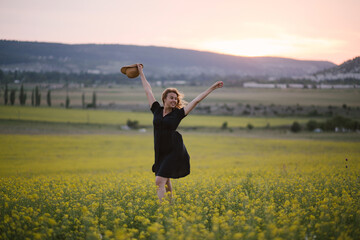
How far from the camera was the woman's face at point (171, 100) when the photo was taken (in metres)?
6.28

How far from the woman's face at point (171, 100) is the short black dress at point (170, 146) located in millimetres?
142

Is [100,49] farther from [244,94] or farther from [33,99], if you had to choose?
[33,99]

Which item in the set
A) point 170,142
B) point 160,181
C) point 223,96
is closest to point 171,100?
point 170,142

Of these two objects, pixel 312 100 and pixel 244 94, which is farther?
pixel 244 94

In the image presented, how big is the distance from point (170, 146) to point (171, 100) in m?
0.85

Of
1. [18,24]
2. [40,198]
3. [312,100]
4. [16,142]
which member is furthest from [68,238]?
[312,100]

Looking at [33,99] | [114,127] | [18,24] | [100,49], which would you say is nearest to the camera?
[18,24]

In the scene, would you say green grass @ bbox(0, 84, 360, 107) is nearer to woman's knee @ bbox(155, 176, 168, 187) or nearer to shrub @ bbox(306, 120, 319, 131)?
shrub @ bbox(306, 120, 319, 131)

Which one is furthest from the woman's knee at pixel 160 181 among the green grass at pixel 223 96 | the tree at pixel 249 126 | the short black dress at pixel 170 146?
the green grass at pixel 223 96

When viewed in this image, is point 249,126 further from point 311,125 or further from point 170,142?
point 170,142

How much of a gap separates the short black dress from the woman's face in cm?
14

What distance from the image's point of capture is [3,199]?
5.84 meters

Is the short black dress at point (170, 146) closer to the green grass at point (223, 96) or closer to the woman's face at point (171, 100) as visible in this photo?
the woman's face at point (171, 100)

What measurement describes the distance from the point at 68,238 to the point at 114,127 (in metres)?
58.6
